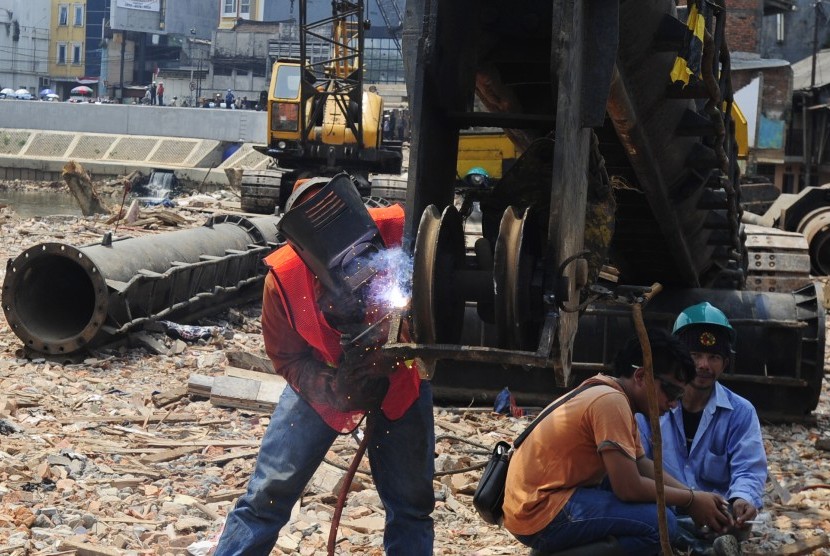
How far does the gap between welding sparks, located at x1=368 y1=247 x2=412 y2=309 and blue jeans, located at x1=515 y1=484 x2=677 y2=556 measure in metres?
1.10

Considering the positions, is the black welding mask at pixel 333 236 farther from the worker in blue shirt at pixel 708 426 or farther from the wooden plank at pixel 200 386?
the wooden plank at pixel 200 386

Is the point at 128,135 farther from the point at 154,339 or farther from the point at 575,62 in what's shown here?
the point at 575,62

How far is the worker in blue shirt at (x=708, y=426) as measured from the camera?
16.1ft

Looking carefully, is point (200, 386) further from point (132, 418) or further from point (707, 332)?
point (707, 332)

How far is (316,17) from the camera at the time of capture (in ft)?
232

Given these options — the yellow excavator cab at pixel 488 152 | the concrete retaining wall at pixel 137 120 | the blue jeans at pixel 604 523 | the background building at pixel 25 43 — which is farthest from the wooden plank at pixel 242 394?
the background building at pixel 25 43

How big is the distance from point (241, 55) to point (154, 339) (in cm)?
5740

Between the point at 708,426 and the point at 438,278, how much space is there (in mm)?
1947

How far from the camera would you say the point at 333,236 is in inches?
159

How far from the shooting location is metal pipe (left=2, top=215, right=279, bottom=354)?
935 centimetres

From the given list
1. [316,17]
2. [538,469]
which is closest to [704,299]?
[538,469]

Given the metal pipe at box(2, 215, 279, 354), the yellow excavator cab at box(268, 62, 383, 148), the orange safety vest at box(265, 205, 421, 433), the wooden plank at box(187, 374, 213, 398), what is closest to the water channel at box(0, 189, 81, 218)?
the yellow excavator cab at box(268, 62, 383, 148)

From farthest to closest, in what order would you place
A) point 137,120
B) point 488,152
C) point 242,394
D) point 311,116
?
point 137,120 < point 311,116 < point 488,152 < point 242,394

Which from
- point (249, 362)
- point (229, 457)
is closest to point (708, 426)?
point (229, 457)
